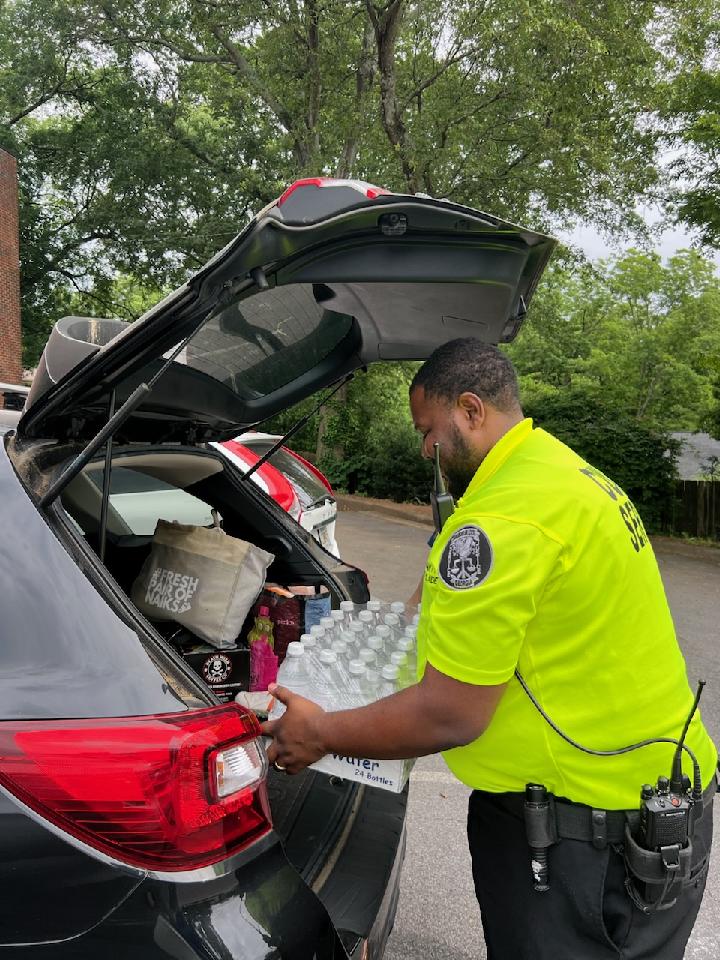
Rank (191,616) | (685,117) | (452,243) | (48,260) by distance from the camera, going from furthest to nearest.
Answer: (48,260) < (685,117) < (191,616) < (452,243)

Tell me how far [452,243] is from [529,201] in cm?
1510

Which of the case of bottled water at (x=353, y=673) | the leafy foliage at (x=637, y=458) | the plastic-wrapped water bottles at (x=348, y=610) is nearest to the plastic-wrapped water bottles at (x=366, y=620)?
the case of bottled water at (x=353, y=673)

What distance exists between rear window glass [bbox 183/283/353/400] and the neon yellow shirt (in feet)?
2.87

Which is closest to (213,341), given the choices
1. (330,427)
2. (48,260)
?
(330,427)

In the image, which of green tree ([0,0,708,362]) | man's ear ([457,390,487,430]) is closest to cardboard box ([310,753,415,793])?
man's ear ([457,390,487,430])

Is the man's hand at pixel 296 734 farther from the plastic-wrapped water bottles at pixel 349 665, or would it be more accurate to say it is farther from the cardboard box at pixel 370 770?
the plastic-wrapped water bottles at pixel 349 665

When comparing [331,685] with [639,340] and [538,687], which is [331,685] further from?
[639,340]

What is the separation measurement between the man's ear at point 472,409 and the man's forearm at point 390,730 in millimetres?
563

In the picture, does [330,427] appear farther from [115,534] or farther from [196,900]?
→ [196,900]

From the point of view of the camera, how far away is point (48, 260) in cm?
2456

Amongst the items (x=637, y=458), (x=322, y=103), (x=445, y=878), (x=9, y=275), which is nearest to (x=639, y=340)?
(x=637, y=458)

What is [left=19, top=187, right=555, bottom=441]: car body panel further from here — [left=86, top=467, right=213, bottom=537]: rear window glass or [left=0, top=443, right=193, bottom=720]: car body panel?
[left=86, top=467, right=213, bottom=537]: rear window glass

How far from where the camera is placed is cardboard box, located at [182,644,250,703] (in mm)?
2904

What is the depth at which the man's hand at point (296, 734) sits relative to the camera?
5.66ft
